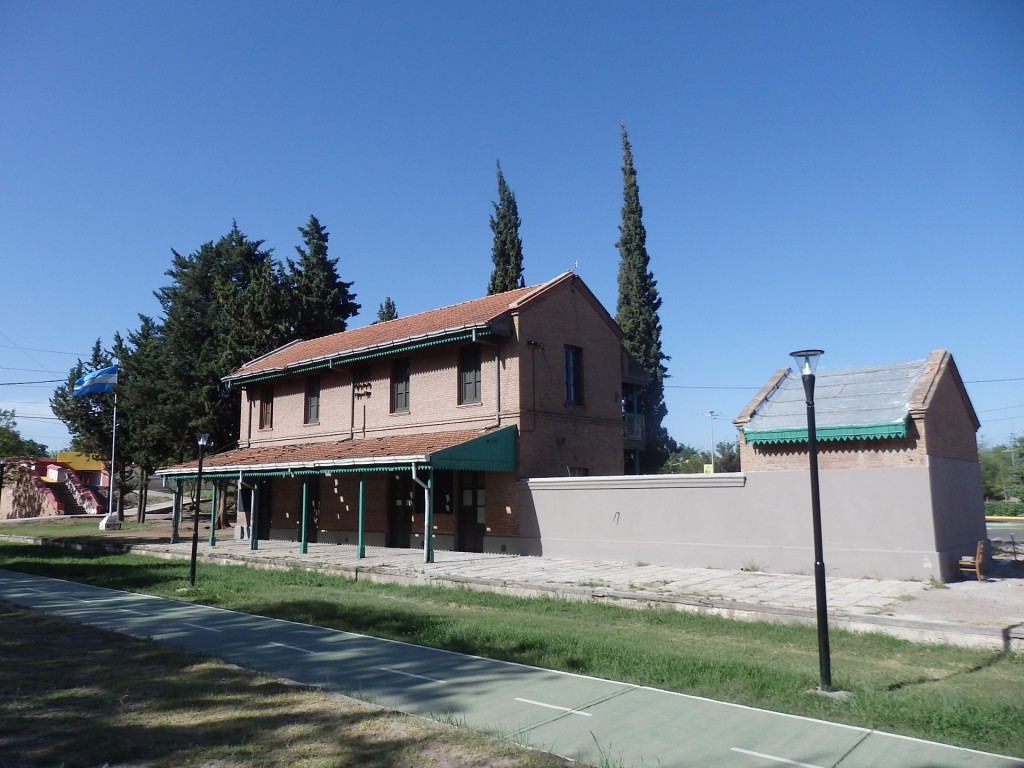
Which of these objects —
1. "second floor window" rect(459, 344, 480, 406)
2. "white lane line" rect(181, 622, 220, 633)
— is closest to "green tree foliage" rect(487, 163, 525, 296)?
"second floor window" rect(459, 344, 480, 406)

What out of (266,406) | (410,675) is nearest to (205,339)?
(266,406)

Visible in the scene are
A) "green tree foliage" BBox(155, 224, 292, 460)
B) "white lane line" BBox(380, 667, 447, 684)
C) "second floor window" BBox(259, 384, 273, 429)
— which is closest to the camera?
"white lane line" BBox(380, 667, 447, 684)

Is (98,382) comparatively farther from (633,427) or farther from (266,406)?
(633,427)

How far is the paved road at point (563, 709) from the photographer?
508cm

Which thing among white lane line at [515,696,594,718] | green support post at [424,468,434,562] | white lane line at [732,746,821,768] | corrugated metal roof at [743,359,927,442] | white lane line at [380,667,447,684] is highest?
corrugated metal roof at [743,359,927,442]

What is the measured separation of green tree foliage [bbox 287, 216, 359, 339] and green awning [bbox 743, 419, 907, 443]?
26699 mm

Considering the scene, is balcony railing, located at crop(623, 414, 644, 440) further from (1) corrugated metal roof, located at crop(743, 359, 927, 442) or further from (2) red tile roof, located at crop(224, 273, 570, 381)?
(1) corrugated metal roof, located at crop(743, 359, 927, 442)

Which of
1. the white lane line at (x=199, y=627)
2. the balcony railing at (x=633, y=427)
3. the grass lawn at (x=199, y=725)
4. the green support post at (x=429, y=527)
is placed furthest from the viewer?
the balcony railing at (x=633, y=427)

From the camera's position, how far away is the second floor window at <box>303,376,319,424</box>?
26469 millimetres

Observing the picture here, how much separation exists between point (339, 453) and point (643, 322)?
65.3ft

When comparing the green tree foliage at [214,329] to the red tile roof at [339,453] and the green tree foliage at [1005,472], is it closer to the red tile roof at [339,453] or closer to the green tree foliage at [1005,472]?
the red tile roof at [339,453]

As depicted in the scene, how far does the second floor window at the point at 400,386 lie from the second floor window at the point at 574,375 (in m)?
5.05

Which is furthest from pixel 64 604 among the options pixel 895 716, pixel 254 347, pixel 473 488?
pixel 254 347

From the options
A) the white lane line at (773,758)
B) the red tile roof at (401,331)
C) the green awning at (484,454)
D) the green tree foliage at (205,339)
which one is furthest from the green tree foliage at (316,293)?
the white lane line at (773,758)
